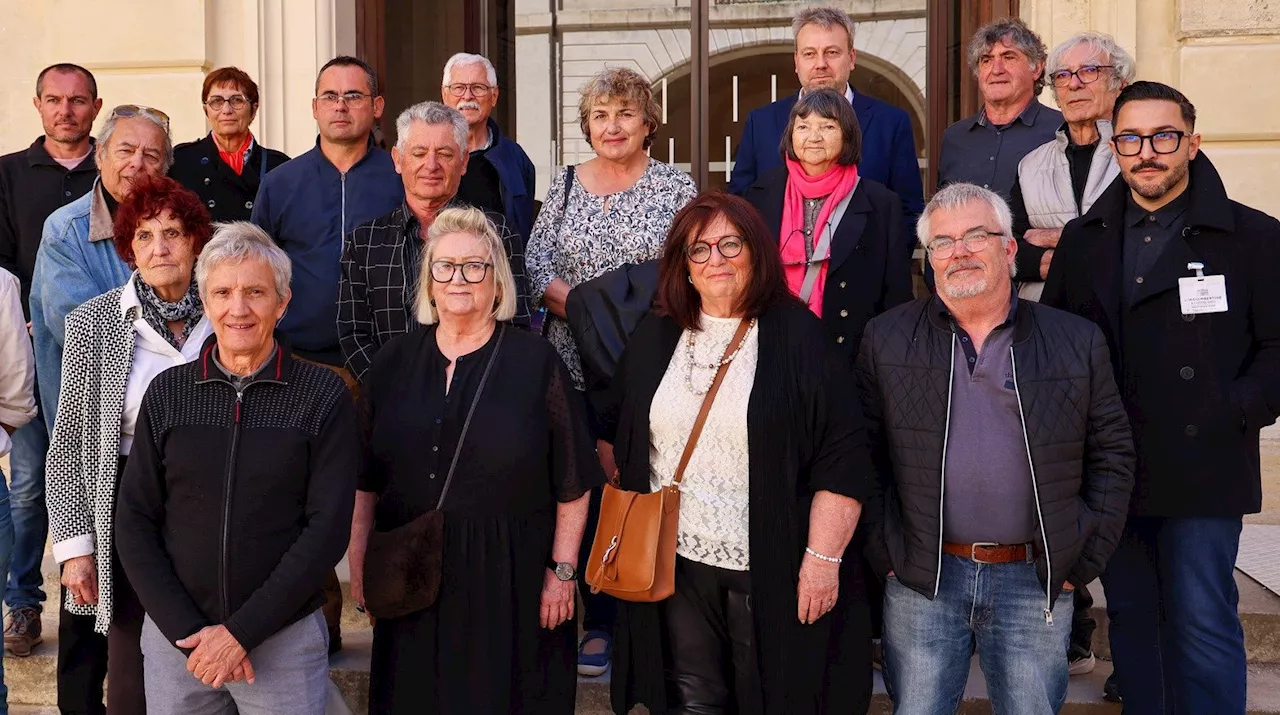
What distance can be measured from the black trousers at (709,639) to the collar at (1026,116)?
2.25 metres

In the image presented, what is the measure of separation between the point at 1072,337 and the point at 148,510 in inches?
91.4

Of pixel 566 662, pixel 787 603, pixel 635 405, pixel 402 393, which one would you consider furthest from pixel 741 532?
pixel 402 393

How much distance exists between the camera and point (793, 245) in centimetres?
367

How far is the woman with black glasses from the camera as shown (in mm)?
4555

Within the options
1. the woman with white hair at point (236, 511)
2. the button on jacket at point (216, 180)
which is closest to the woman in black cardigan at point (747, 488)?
the woman with white hair at point (236, 511)

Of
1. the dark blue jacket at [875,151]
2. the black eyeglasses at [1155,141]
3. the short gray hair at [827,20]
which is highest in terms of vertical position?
the short gray hair at [827,20]

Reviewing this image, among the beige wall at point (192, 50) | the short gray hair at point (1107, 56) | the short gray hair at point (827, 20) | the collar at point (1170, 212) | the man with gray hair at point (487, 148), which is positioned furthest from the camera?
the beige wall at point (192, 50)

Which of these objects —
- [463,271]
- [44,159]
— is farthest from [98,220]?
[463,271]

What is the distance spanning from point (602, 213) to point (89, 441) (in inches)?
67.0

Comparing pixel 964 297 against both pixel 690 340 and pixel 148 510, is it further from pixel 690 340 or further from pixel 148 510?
pixel 148 510

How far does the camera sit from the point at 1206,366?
10.3ft

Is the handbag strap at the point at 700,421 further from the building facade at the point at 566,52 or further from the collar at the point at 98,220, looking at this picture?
the building facade at the point at 566,52

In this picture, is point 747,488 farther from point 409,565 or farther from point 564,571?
point 409,565

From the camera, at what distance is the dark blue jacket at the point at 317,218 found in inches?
156
